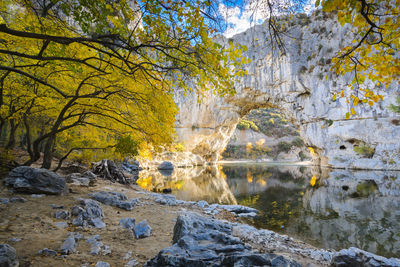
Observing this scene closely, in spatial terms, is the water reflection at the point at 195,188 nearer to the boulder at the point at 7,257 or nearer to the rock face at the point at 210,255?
the rock face at the point at 210,255

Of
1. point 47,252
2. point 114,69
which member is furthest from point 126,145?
point 47,252

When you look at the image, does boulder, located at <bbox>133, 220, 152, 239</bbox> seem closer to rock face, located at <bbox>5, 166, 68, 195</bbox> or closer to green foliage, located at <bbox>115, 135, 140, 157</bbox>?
rock face, located at <bbox>5, 166, 68, 195</bbox>

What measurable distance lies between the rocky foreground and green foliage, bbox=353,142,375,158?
2287 cm

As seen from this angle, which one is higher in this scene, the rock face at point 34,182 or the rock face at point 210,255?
the rock face at point 34,182

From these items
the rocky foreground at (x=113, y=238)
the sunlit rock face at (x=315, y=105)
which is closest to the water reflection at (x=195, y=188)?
the rocky foreground at (x=113, y=238)

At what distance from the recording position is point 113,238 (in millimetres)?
3117

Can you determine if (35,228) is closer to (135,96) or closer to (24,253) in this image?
(24,253)

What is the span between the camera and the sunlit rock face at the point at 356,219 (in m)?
4.91

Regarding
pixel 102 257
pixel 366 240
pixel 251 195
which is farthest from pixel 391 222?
pixel 102 257

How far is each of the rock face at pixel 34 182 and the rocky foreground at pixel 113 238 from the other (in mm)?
18

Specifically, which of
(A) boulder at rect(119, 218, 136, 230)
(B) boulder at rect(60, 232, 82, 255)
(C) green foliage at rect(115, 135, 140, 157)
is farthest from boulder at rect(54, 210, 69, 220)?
(C) green foliage at rect(115, 135, 140, 157)

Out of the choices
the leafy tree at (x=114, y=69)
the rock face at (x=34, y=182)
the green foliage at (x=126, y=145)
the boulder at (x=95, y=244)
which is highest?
the leafy tree at (x=114, y=69)

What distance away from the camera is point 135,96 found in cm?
488

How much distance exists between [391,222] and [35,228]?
8.94m
